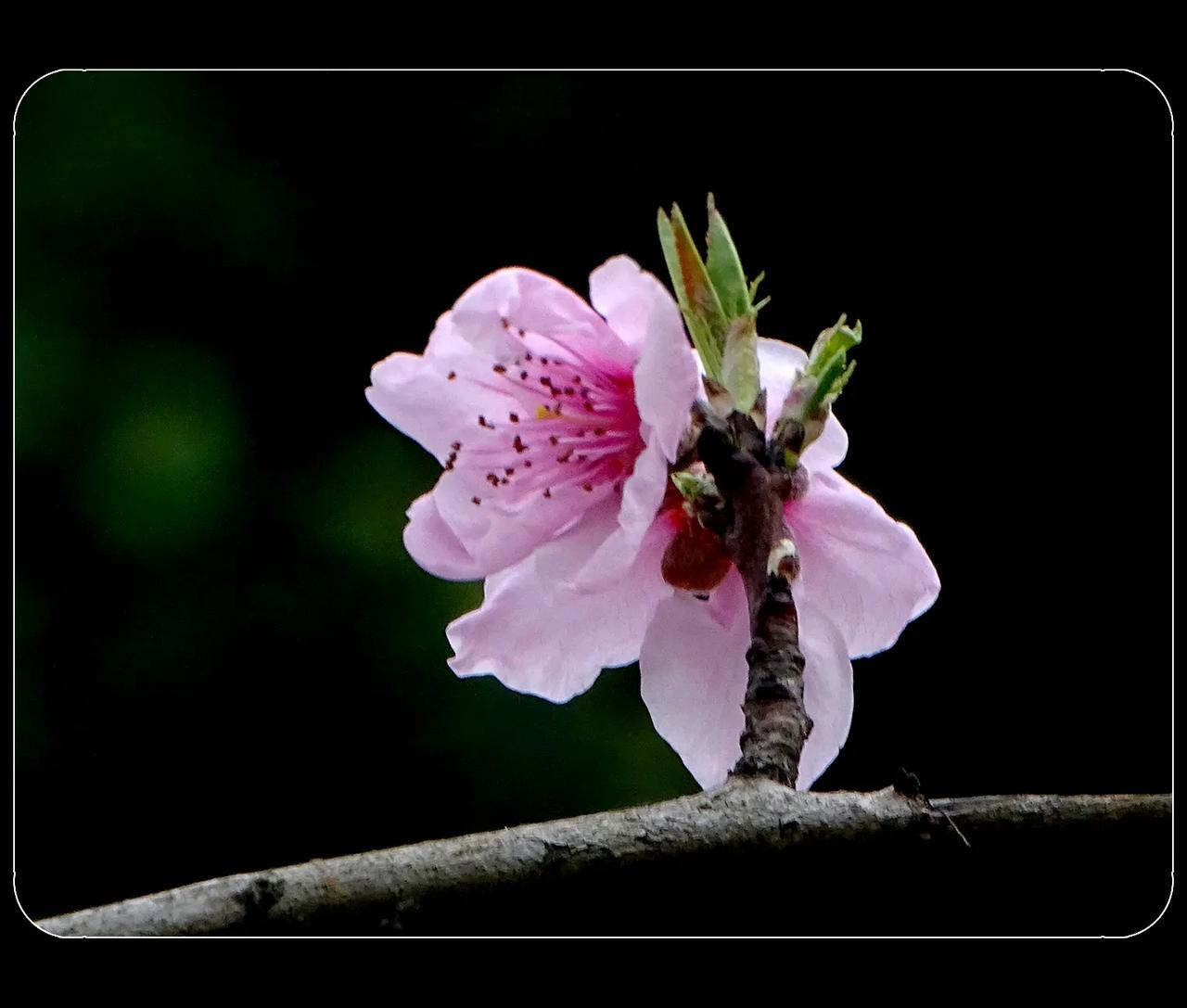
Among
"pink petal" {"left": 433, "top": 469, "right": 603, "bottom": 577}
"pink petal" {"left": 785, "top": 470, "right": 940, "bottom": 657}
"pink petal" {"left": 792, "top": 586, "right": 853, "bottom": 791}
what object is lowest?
"pink petal" {"left": 792, "top": 586, "right": 853, "bottom": 791}

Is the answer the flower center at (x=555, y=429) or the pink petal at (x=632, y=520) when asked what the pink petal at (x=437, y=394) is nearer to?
the flower center at (x=555, y=429)

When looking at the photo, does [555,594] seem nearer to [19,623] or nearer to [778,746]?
[778,746]

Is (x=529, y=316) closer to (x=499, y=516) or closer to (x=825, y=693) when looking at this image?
(x=499, y=516)

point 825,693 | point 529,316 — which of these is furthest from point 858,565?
point 529,316

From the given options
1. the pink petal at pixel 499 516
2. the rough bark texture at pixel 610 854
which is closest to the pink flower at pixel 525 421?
the pink petal at pixel 499 516

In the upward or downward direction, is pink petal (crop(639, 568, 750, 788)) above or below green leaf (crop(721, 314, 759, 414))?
below

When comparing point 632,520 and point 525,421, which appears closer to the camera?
point 632,520

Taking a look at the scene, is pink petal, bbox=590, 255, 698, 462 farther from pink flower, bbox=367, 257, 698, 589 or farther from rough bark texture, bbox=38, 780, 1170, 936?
rough bark texture, bbox=38, 780, 1170, 936

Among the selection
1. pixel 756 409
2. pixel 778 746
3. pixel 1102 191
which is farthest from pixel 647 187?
pixel 778 746

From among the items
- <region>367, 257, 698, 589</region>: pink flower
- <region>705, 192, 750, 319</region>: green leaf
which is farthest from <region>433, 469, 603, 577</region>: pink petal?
<region>705, 192, 750, 319</region>: green leaf
